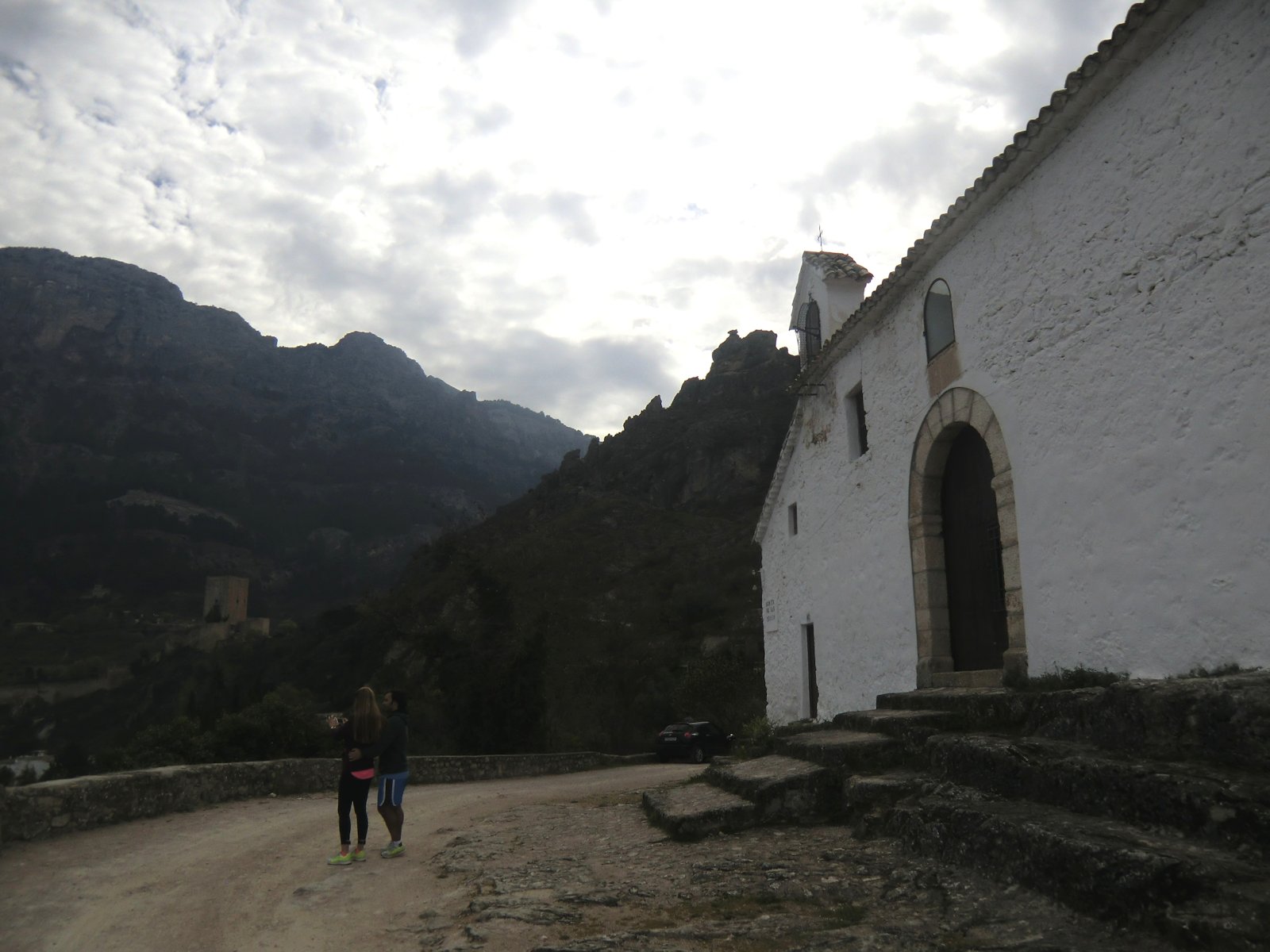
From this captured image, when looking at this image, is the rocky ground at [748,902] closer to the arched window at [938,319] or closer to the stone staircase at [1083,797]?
the stone staircase at [1083,797]

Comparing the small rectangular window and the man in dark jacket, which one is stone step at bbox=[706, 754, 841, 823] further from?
the small rectangular window

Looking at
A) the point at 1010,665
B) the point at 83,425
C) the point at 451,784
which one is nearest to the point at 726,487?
the point at 451,784

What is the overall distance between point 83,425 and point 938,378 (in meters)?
132

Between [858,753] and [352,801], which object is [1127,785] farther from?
[352,801]

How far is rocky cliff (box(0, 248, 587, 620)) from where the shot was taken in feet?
317

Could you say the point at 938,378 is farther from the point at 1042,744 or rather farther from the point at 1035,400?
the point at 1042,744

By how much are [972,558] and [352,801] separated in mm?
6814

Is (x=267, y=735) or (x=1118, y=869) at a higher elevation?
(x=1118, y=869)

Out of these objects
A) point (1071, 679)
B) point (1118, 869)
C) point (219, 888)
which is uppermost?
point (1071, 679)

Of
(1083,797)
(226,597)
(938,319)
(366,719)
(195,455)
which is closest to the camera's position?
(1083,797)

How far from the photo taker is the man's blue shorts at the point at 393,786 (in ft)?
22.9

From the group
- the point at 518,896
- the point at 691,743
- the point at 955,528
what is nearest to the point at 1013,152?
the point at 955,528

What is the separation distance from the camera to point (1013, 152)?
7512mm

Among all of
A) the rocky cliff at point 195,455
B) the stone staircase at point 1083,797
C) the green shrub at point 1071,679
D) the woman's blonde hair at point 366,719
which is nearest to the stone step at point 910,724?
the stone staircase at point 1083,797
